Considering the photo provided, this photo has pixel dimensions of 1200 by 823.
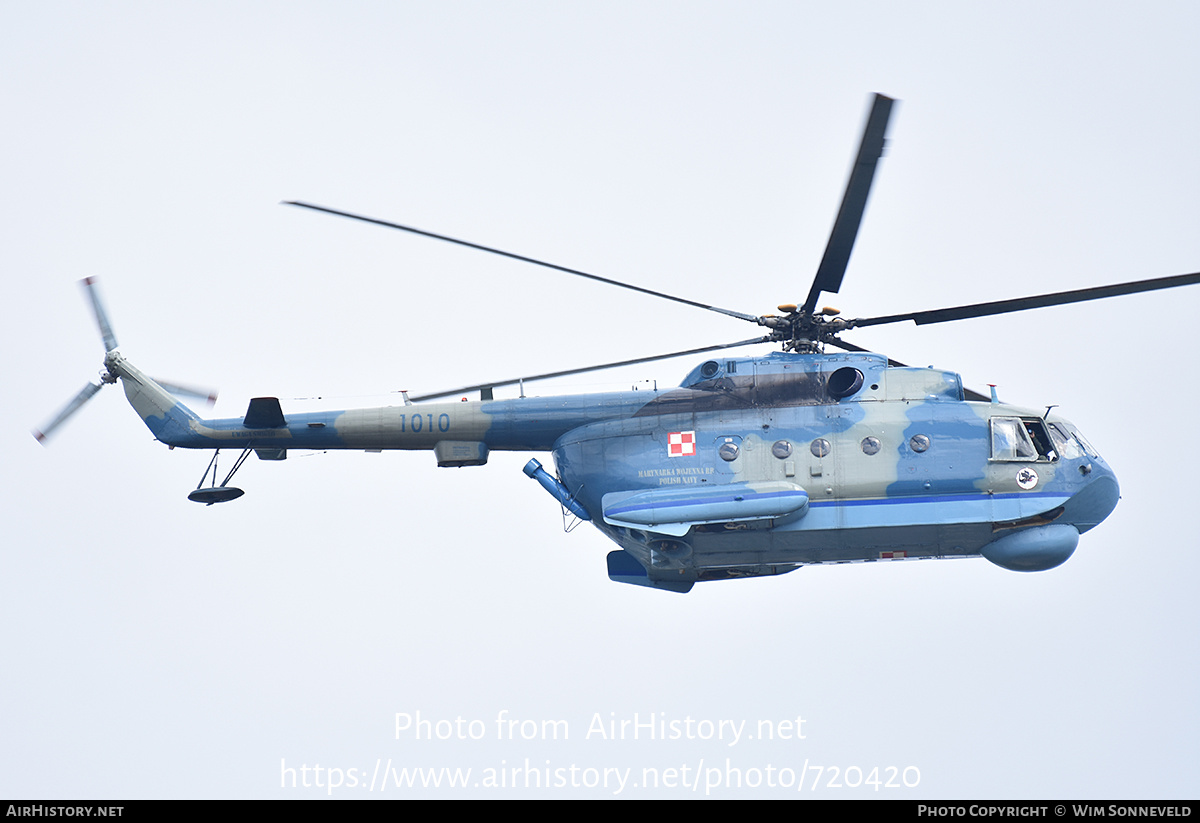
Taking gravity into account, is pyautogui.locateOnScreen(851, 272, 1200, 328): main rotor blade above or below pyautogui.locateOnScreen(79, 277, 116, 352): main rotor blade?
below

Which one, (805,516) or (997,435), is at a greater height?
(997,435)

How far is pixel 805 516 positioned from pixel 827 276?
366 centimetres

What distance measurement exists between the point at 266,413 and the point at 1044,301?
40.7 feet

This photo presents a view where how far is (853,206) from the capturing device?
56.1 ft

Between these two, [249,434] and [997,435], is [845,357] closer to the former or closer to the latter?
[997,435]

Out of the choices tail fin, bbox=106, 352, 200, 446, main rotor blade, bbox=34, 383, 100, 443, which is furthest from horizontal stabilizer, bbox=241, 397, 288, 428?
main rotor blade, bbox=34, 383, 100, 443

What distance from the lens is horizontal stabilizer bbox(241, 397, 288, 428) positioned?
66.5 feet

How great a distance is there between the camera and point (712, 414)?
19406 millimetres

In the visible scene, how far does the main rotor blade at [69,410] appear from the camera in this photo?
71.6 ft

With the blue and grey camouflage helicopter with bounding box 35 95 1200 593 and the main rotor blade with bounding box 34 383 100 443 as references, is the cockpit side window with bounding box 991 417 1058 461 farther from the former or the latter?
the main rotor blade with bounding box 34 383 100 443

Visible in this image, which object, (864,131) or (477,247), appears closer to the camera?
(864,131)

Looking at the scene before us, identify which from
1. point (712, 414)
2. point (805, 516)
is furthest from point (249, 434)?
point (805, 516)

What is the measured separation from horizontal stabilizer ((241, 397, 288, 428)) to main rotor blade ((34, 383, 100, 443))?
4.09 m

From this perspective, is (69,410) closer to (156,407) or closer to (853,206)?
(156,407)
